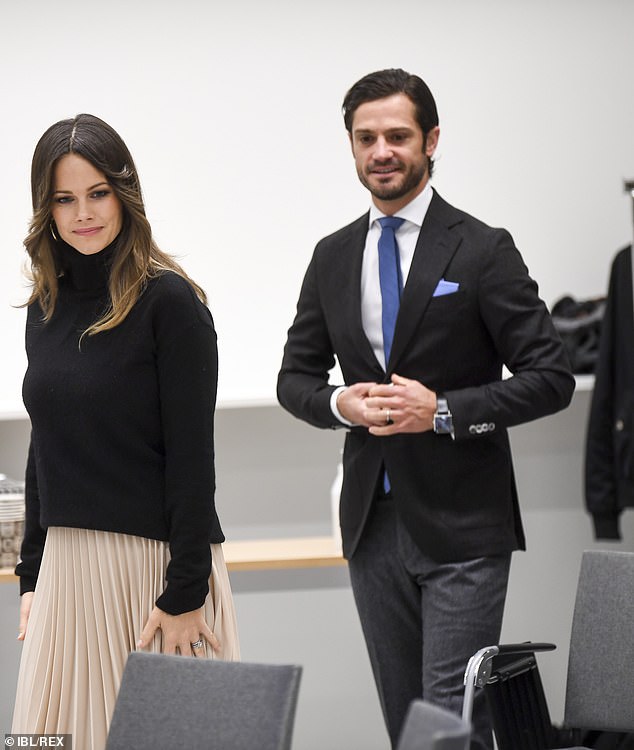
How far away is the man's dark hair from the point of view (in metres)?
2.51

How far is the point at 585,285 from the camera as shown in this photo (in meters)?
4.06

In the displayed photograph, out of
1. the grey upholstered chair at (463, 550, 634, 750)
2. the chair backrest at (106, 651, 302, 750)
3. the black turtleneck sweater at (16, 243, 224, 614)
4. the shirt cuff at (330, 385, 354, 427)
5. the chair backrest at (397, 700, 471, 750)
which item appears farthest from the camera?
the shirt cuff at (330, 385, 354, 427)

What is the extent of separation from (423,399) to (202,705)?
86 cm

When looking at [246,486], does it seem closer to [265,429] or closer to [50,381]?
[265,429]

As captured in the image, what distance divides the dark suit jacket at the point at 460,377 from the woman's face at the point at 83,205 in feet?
2.22

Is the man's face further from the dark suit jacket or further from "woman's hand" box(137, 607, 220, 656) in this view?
"woman's hand" box(137, 607, 220, 656)

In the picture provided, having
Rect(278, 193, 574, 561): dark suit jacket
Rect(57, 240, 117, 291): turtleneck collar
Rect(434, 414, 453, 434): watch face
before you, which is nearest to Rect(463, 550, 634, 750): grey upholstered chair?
Rect(278, 193, 574, 561): dark suit jacket

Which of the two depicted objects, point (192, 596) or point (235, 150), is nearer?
point (192, 596)

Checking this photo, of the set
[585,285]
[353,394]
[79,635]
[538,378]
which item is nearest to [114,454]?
[79,635]

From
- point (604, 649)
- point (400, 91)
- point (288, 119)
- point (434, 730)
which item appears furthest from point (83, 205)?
point (288, 119)

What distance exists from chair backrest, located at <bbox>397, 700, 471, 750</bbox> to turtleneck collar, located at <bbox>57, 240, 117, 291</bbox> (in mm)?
992

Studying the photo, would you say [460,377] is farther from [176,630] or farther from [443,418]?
[176,630]

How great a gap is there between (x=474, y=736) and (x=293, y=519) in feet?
5.79

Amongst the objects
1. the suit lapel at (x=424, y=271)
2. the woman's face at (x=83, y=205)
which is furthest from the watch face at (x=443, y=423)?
the woman's face at (x=83, y=205)
